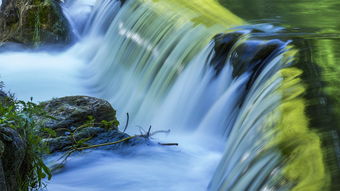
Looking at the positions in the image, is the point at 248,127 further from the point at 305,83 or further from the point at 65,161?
the point at 65,161

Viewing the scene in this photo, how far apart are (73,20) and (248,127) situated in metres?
7.58

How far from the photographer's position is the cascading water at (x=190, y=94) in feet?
12.2

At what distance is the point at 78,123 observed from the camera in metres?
5.64

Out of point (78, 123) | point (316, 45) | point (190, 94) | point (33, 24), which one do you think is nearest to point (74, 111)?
point (78, 123)

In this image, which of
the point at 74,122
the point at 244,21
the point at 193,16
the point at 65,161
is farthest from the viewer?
the point at 193,16

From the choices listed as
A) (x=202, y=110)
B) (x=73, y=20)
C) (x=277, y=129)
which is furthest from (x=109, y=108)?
(x=73, y=20)

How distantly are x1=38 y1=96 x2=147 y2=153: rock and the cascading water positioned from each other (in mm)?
151

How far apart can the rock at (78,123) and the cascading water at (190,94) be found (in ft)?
0.50

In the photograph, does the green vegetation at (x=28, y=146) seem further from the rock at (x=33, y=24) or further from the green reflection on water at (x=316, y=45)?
the rock at (x=33, y=24)

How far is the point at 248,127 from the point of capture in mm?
4336

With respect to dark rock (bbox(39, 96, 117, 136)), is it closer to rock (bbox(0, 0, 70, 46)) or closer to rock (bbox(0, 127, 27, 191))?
rock (bbox(0, 127, 27, 191))

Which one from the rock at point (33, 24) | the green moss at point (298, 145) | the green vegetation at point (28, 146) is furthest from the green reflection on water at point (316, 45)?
the rock at point (33, 24)

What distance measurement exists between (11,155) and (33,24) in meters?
7.36

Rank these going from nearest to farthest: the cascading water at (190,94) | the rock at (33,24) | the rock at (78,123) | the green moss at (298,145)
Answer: the green moss at (298,145), the cascading water at (190,94), the rock at (78,123), the rock at (33,24)
